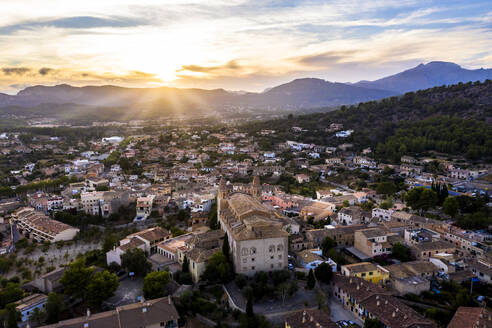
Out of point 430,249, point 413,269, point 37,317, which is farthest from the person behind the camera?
point 430,249

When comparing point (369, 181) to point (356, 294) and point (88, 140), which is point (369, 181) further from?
point (88, 140)

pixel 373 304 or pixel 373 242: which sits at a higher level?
pixel 373 242

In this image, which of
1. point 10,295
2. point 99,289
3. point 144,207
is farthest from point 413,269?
point 144,207

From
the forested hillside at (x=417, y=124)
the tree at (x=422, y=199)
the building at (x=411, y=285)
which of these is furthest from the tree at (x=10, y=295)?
the forested hillside at (x=417, y=124)

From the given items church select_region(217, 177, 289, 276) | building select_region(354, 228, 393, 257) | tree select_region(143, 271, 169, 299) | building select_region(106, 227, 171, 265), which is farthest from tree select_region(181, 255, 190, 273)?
building select_region(354, 228, 393, 257)

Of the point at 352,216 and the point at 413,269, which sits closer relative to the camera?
the point at 413,269

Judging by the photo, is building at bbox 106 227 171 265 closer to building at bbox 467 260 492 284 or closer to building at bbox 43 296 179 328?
building at bbox 43 296 179 328

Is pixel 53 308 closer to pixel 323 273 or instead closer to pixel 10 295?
pixel 10 295
